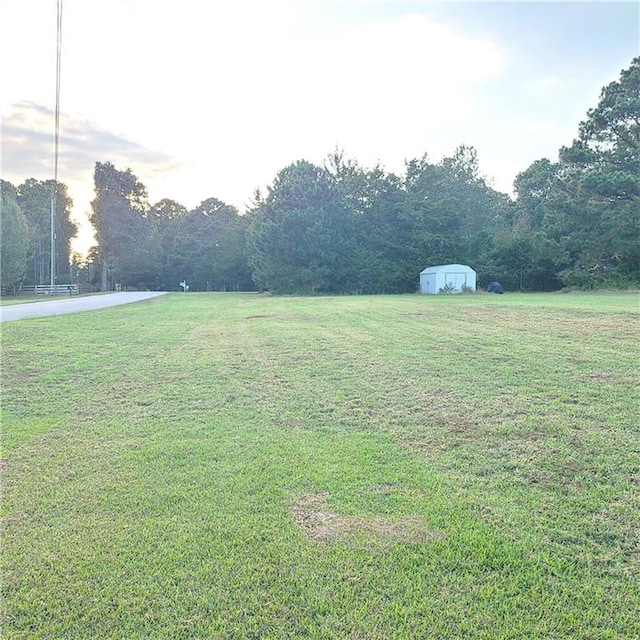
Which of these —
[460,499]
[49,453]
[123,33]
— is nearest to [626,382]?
[460,499]

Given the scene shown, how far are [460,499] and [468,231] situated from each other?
4546 centimetres

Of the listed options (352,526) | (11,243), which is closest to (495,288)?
(352,526)

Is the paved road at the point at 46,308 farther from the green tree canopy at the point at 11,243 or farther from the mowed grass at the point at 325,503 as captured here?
the green tree canopy at the point at 11,243

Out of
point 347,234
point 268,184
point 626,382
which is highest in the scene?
point 268,184

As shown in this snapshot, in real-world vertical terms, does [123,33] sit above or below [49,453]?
above

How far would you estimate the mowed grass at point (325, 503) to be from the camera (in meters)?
1.76

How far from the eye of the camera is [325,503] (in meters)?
2.56

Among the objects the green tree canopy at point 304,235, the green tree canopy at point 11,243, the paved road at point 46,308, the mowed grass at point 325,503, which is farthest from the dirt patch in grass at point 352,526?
the green tree canopy at point 11,243

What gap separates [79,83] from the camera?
38.2 feet

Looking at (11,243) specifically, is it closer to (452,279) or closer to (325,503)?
(452,279)

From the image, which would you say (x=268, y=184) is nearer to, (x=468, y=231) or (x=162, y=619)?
(x=468, y=231)

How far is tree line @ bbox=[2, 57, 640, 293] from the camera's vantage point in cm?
2622

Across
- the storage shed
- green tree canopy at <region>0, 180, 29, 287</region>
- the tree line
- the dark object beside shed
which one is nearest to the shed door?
the storage shed

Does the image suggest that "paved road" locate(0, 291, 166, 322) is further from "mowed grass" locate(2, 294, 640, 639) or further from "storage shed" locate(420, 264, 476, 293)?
"storage shed" locate(420, 264, 476, 293)
